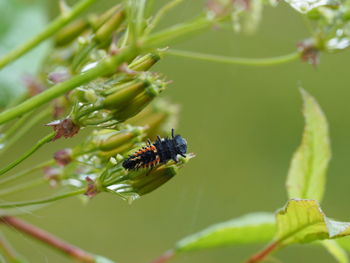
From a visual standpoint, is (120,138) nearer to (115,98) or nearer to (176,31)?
(115,98)

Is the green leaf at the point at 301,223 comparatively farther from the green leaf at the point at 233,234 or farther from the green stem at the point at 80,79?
the green stem at the point at 80,79

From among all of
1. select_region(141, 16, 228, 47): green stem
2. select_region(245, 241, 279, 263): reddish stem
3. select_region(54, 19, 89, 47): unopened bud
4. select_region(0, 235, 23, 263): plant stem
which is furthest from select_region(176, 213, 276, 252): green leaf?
select_region(141, 16, 228, 47): green stem

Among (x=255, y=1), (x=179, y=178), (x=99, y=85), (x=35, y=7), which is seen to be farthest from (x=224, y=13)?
(x=179, y=178)

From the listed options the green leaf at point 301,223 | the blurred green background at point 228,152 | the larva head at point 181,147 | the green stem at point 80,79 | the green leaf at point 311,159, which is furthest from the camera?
the blurred green background at point 228,152

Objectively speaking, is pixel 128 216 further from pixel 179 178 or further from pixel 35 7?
pixel 35 7

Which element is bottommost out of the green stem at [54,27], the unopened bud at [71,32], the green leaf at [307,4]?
the green stem at [54,27]

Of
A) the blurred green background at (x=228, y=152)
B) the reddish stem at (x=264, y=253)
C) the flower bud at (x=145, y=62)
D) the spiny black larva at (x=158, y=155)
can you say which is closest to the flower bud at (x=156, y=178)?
the spiny black larva at (x=158, y=155)
